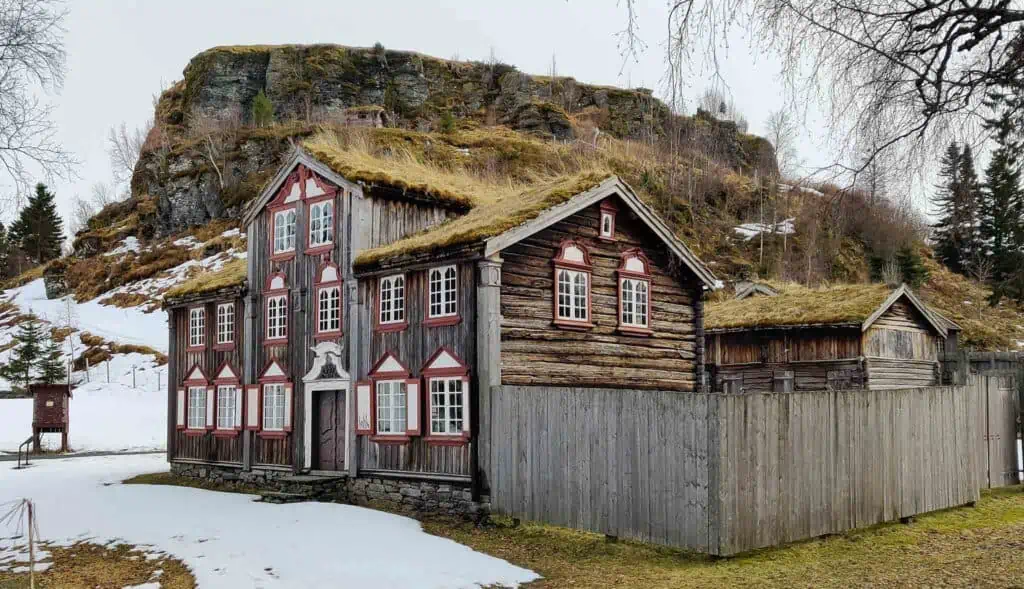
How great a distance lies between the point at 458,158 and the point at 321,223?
55.8 m

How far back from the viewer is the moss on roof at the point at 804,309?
26891mm

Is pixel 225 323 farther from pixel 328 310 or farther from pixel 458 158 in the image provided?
pixel 458 158

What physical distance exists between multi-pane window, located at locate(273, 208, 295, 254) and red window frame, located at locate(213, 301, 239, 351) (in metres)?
2.66

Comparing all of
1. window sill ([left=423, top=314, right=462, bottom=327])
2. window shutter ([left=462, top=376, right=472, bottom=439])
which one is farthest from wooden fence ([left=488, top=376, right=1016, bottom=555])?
window sill ([left=423, top=314, right=462, bottom=327])

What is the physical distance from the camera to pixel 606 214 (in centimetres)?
1989

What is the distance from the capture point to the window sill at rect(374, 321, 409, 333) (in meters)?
18.9

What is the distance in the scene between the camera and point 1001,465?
59.8 feet

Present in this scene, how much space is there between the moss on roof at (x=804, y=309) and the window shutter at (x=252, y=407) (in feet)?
48.7

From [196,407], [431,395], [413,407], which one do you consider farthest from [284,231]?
[431,395]

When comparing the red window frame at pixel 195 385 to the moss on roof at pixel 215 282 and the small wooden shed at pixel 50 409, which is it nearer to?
the moss on roof at pixel 215 282

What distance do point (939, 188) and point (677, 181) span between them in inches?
2814

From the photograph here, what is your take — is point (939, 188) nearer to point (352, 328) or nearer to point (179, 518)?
point (352, 328)

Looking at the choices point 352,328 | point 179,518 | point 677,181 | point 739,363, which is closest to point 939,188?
point 352,328

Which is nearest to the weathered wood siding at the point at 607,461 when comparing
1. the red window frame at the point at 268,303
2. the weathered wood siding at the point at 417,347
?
the weathered wood siding at the point at 417,347
